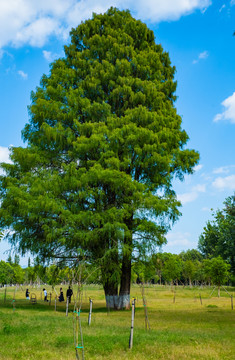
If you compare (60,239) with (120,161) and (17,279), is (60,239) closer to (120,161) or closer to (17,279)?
(120,161)

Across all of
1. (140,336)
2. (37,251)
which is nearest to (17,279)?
(37,251)

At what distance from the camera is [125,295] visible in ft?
67.1

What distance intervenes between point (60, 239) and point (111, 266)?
3263 millimetres

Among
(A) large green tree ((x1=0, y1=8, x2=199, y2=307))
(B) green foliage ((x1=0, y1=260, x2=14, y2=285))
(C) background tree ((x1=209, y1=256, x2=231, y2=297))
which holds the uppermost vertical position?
(A) large green tree ((x1=0, y1=8, x2=199, y2=307))

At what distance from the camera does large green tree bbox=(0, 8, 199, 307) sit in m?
18.5

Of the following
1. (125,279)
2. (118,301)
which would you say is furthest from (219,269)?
(118,301)

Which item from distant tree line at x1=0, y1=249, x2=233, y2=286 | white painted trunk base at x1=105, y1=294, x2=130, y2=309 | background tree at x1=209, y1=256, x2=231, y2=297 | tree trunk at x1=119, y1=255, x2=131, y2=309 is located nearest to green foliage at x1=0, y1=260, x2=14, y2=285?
distant tree line at x1=0, y1=249, x2=233, y2=286

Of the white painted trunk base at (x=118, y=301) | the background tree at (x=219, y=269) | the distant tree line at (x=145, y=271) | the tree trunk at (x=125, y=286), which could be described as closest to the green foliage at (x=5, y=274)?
the distant tree line at (x=145, y=271)

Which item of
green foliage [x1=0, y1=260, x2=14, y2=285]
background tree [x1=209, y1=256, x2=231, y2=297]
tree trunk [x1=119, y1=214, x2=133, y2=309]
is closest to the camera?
tree trunk [x1=119, y1=214, x2=133, y2=309]

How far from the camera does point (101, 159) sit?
1964 centimetres

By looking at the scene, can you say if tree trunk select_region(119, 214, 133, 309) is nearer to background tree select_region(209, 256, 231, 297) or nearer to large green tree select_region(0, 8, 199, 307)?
large green tree select_region(0, 8, 199, 307)

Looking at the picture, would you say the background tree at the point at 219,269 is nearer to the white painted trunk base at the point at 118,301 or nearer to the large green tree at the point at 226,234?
the large green tree at the point at 226,234

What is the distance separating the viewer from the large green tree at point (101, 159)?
60.7ft

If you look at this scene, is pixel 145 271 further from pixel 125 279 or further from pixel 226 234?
pixel 226 234
